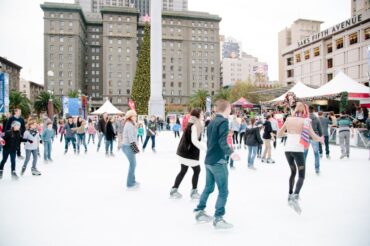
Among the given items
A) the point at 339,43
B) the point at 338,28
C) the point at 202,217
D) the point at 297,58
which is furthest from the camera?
the point at 297,58

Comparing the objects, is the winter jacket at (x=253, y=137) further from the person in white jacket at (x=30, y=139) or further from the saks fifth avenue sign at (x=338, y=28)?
the saks fifth avenue sign at (x=338, y=28)

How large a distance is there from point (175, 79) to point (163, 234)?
9074 cm

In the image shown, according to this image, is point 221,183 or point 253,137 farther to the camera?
point 253,137

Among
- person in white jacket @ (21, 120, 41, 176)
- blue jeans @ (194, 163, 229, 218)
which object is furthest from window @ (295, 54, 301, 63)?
blue jeans @ (194, 163, 229, 218)

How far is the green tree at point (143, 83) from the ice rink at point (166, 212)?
29401 millimetres

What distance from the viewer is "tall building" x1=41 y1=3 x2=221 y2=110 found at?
276 ft

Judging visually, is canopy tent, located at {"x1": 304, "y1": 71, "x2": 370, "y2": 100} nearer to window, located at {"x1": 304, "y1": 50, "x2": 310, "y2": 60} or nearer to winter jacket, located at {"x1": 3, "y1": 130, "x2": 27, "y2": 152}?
winter jacket, located at {"x1": 3, "y1": 130, "x2": 27, "y2": 152}

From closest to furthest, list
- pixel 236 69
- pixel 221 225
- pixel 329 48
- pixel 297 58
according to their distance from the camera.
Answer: pixel 221 225
pixel 329 48
pixel 297 58
pixel 236 69

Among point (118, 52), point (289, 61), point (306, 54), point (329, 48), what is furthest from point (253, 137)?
point (118, 52)

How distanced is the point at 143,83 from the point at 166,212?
34.5 m

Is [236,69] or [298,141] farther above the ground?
[236,69]

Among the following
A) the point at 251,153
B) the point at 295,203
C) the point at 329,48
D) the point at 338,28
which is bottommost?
the point at 295,203

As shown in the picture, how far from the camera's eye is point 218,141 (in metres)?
4.01

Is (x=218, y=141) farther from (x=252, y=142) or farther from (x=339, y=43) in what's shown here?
(x=339, y=43)
